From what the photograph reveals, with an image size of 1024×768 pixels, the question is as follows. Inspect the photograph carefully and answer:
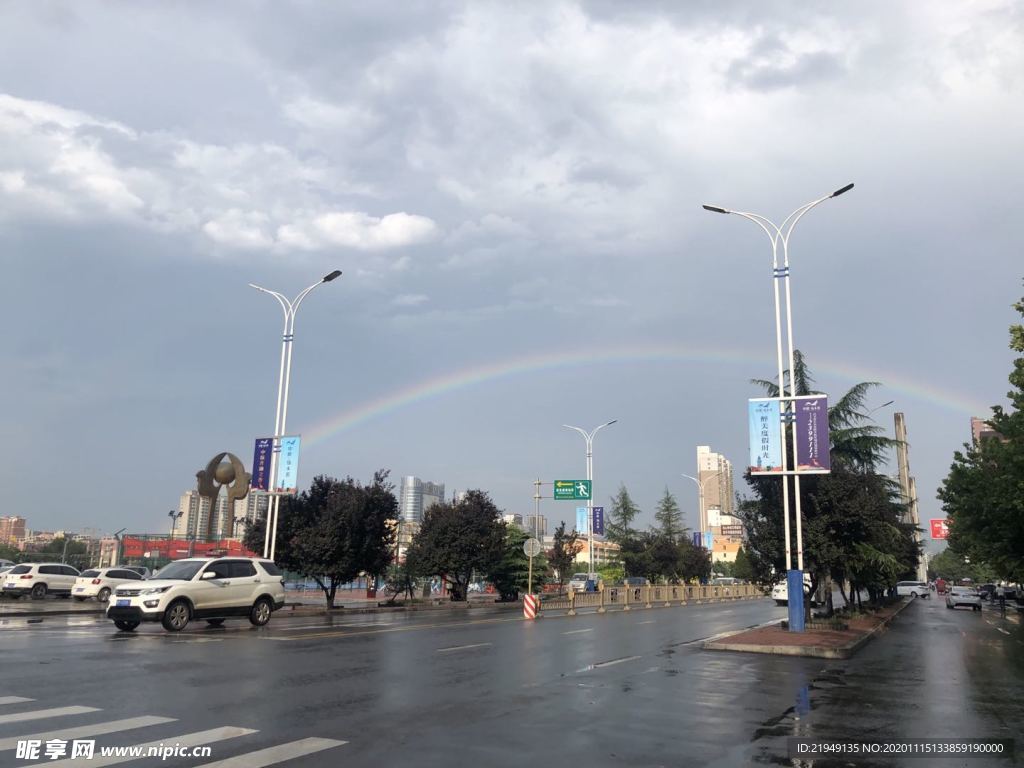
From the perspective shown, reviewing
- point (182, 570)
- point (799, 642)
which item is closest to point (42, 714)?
point (182, 570)

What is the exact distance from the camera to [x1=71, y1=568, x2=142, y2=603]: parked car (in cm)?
3169

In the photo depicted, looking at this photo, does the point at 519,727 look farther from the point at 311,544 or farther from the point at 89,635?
the point at 311,544

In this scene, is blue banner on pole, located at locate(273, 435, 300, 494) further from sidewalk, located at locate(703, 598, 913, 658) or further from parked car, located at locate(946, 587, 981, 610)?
parked car, located at locate(946, 587, 981, 610)

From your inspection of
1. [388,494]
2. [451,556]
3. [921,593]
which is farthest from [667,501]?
[388,494]

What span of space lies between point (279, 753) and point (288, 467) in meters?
25.4

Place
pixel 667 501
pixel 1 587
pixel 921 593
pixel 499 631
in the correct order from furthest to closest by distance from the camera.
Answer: pixel 667 501 → pixel 921 593 → pixel 1 587 → pixel 499 631

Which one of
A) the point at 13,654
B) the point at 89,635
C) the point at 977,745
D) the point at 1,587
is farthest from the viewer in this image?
the point at 1,587

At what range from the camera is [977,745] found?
803cm

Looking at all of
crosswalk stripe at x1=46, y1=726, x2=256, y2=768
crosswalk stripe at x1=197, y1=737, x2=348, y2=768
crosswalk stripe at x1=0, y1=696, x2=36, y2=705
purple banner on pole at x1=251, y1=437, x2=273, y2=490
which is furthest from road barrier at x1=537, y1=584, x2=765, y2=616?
crosswalk stripe at x1=197, y1=737, x2=348, y2=768

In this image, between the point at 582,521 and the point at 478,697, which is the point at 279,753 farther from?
the point at 582,521

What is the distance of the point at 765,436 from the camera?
69.5ft

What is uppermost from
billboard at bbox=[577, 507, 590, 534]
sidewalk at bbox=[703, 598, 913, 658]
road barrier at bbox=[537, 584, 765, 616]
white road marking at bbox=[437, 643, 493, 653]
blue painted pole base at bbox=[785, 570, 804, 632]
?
billboard at bbox=[577, 507, 590, 534]

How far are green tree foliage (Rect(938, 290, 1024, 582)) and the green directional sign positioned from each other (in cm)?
2121

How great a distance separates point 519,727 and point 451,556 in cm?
3351
